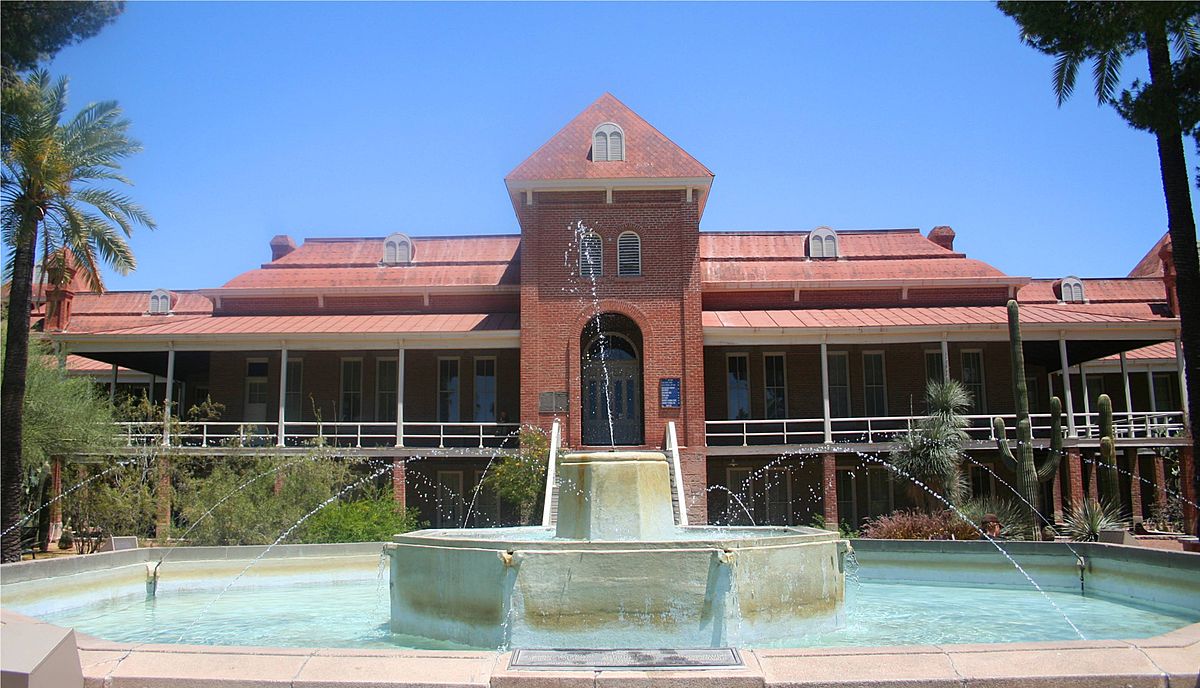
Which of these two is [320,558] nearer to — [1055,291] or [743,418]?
[743,418]

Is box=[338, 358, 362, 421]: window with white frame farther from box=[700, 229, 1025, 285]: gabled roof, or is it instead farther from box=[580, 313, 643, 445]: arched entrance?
box=[700, 229, 1025, 285]: gabled roof

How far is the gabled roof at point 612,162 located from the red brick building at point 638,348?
7cm

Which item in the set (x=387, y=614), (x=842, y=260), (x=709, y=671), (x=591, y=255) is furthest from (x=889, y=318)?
(x=709, y=671)

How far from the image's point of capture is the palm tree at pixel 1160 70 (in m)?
16.2

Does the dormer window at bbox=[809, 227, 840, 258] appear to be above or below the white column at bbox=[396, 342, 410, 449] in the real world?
above

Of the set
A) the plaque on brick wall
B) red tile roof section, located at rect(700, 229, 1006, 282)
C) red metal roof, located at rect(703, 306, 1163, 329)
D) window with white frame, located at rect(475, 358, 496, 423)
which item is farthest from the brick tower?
red tile roof section, located at rect(700, 229, 1006, 282)

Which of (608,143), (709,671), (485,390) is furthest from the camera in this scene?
(485,390)

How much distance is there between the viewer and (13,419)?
18.9 m

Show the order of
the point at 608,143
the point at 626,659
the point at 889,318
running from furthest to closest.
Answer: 1. the point at 889,318
2. the point at 608,143
3. the point at 626,659

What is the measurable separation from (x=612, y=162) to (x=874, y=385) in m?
10.4

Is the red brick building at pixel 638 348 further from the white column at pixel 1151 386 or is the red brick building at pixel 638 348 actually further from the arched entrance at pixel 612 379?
the white column at pixel 1151 386

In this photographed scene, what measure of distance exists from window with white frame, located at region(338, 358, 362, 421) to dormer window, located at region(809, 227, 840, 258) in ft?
50.1

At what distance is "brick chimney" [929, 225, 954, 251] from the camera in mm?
35688

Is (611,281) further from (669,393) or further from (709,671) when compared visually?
(709,671)
